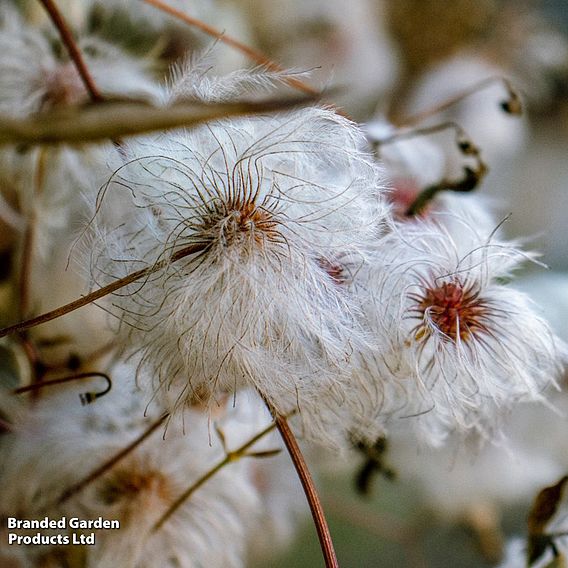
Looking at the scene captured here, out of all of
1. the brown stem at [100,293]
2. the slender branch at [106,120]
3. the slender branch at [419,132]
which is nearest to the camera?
the slender branch at [106,120]

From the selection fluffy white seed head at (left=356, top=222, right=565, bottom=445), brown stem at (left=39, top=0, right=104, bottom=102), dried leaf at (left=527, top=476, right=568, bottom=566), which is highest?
brown stem at (left=39, top=0, right=104, bottom=102)

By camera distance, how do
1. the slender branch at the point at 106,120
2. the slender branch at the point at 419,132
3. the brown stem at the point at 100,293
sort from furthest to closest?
the slender branch at the point at 419,132
the brown stem at the point at 100,293
the slender branch at the point at 106,120

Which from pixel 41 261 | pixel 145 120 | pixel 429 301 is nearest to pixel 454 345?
pixel 429 301

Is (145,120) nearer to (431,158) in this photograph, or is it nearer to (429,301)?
(429,301)

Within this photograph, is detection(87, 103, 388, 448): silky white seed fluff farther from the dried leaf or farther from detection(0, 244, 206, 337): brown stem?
the dried leaf

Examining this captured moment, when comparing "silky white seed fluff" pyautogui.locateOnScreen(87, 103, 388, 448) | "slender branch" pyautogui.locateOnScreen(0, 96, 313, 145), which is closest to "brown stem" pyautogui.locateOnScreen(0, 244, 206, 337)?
"silky white seed fluff" pyautogui.locateOnScreen(87, 103, 388, 448)

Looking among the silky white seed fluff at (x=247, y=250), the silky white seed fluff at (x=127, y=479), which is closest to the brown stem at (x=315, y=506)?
the silky white seed fluff at (x=247, y=250)

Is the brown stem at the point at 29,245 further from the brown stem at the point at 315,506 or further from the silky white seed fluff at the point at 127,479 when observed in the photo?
the brown stem at the point at 315,506
